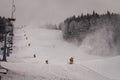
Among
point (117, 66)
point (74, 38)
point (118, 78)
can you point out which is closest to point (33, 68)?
point (118, 78)

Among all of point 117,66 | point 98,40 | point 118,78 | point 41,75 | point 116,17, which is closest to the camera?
point 41,75

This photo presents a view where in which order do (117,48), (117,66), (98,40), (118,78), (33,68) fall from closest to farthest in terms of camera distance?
(33,68) < (118,78) < (117,66) < (117,48) < (98,40)

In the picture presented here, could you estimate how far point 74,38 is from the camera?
414 feet

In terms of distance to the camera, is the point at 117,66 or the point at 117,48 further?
the point at 117,48

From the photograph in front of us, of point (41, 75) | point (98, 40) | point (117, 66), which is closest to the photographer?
point (41, 75)

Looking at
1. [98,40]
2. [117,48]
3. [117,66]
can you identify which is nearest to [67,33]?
[98,40]

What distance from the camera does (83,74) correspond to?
22.5 meters

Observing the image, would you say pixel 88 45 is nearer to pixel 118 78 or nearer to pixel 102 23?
pixel 102 23

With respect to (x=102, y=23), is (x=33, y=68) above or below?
below

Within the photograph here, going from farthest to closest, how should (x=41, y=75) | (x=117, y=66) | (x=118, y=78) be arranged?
(x=117, y=66) < (x=118, y=78) < (x=41, y=75)

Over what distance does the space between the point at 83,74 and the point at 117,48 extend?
282 feet

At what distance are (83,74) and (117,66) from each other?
19.8ft

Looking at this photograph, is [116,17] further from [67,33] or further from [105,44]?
[67,33]

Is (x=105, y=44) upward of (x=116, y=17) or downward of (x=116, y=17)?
downward
